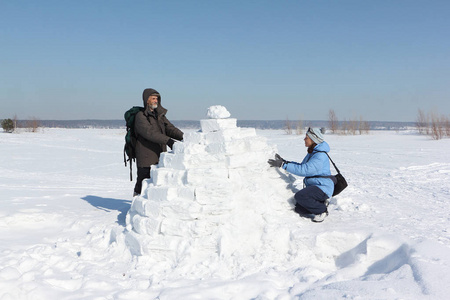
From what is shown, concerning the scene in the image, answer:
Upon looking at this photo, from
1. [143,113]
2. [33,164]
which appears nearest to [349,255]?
[143,113]

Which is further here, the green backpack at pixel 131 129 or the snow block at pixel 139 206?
the green backpack at pixel 131 129

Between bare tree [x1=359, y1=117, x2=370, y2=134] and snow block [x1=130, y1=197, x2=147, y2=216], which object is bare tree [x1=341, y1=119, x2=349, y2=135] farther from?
snow block [x1=130, y1=197, x2=147, y2=216]

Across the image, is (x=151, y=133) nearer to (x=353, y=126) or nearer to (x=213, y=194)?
(x=213, y=194)

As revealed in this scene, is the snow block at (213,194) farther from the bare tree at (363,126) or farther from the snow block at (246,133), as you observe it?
the bare tree at (363,126)

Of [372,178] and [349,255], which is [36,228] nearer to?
[349,255]

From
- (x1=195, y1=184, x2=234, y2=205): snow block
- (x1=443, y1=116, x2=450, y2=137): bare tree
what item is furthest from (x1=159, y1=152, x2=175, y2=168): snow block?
(x1=443, y1=116, x2=450, y2=137): bare tree

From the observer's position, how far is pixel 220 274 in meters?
3.29

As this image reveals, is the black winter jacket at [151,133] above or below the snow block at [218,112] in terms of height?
below

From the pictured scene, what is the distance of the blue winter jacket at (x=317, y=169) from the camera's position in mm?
4141

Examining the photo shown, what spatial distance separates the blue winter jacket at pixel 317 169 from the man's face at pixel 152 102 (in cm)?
178

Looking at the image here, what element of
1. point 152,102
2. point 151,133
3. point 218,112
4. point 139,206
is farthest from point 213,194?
point 152,102

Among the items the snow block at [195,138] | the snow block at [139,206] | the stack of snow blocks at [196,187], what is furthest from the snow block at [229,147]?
the snow block at [139,206]

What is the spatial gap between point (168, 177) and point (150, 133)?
697 millimetres

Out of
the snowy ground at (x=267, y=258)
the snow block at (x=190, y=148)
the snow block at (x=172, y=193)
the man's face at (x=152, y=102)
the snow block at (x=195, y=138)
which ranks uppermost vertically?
the man's face at (x=152, y=102)
